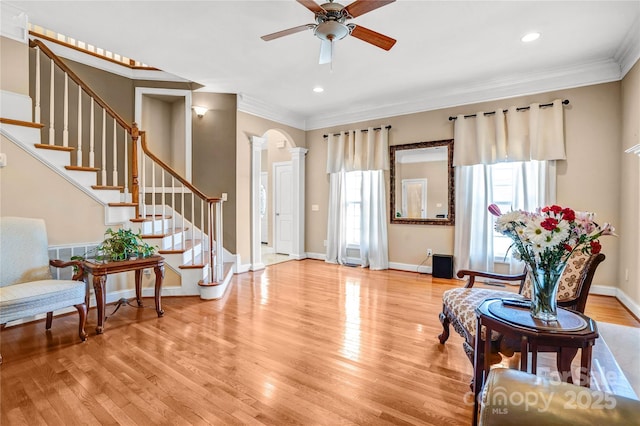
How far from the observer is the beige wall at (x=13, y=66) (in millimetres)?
2980

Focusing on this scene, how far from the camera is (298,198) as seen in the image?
650 centimetres

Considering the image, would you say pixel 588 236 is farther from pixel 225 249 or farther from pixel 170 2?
pixel 225 249

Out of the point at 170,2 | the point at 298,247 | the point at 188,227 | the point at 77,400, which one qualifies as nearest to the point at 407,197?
the point at 298,247

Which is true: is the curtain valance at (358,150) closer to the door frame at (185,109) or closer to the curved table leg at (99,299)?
the door frame at (185,109)

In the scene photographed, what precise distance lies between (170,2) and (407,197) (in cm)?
421

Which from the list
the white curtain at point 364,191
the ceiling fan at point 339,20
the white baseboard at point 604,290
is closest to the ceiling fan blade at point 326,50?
the ceiling fan at point 339,20

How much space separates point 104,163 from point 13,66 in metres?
1.15

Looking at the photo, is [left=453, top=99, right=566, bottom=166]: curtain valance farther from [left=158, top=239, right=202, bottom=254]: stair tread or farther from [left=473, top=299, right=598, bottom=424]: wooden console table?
[left=158, top=239, right=202, bottom=254]: stair tread

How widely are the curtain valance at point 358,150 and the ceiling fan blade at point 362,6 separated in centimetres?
319

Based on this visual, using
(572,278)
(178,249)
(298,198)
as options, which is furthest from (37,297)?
(298,198)

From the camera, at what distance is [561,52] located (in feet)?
12.0

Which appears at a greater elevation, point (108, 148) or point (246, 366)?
point (108, 148)

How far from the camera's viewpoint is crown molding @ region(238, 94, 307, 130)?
518cm

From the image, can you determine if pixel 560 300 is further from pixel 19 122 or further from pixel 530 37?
pixel 19 122
